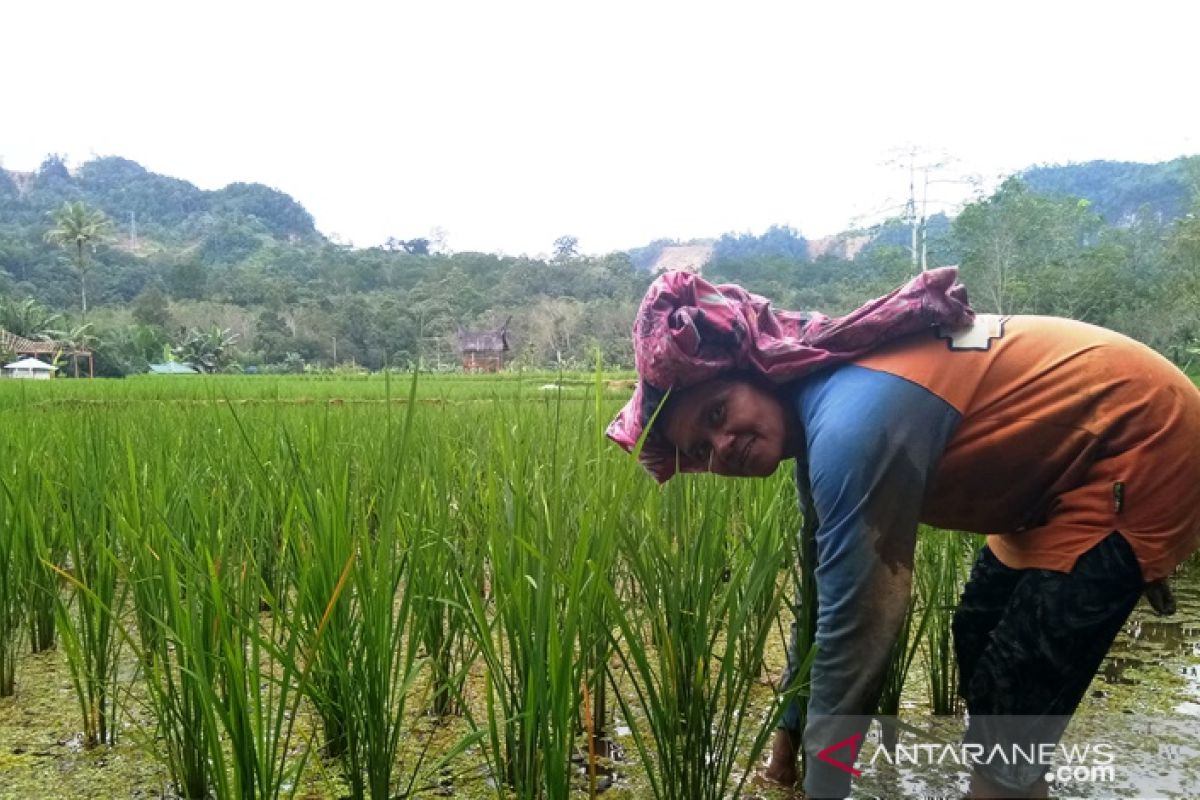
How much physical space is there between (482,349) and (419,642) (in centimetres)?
2519

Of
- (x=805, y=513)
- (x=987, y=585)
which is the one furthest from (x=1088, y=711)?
(x=805, y=513)

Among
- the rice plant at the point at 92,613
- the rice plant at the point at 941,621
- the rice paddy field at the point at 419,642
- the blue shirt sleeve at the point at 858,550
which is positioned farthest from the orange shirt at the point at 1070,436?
the rice plant at the point at 92,613

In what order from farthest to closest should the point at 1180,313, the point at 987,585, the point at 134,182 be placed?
1. the point at 134,182
2. the point at 1180,313
3. the point at 987,585

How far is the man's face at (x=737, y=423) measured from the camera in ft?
3.63

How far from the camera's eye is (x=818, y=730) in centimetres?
95

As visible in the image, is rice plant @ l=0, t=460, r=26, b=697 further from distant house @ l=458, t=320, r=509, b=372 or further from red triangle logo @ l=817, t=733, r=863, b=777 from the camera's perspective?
distant house @ l=458, t=320, r=509, b=372

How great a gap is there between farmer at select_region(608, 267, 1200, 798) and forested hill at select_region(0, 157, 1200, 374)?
1039 cm

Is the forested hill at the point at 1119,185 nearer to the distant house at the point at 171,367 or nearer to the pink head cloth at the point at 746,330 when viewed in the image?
the distant house at the point at 171,367

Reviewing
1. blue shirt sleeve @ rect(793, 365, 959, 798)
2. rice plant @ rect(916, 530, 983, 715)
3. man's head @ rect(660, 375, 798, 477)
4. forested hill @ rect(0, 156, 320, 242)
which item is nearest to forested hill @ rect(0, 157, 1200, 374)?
rice plant @ rect(916, 530, 983, 715)

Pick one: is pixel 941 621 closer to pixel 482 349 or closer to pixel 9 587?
pixel 9 587

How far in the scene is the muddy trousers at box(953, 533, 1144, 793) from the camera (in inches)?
41.5

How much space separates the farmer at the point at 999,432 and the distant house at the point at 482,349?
2292 cm

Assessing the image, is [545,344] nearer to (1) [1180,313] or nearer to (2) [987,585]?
(1) [1180,313]

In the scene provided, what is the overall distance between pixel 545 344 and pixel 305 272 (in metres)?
19.3
